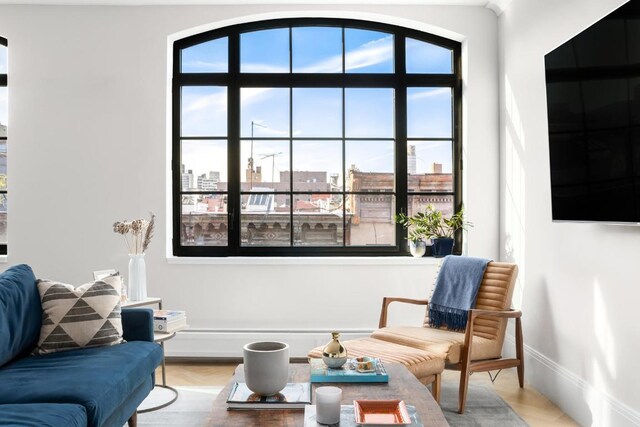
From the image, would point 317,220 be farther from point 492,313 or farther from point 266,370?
point 266,370

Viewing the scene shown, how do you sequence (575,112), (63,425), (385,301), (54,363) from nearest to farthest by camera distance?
(63,425) < (54,363) < (575,112) < (385,301)

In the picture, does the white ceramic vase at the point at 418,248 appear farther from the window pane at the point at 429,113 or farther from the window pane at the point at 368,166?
the window pane at the point at 429,113

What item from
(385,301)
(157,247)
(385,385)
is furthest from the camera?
(157,247)

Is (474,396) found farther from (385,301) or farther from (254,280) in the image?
(254,280)

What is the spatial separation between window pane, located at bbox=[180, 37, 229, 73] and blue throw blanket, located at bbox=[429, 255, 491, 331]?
2.47 m

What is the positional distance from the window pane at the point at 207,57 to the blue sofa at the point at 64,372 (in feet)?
7.75

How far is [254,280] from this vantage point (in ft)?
14.6

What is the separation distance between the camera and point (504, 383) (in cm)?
379

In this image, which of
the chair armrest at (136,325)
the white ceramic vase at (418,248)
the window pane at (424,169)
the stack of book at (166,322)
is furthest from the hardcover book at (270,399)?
the window pane at (424,169)

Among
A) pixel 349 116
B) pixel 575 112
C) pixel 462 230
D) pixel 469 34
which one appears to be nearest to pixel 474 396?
pixel 462 230

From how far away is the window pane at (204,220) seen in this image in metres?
4.63

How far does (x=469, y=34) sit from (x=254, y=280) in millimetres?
2624

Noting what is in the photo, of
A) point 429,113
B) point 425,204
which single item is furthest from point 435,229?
point 429,113

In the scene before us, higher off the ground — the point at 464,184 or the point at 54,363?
the point at 464,184
